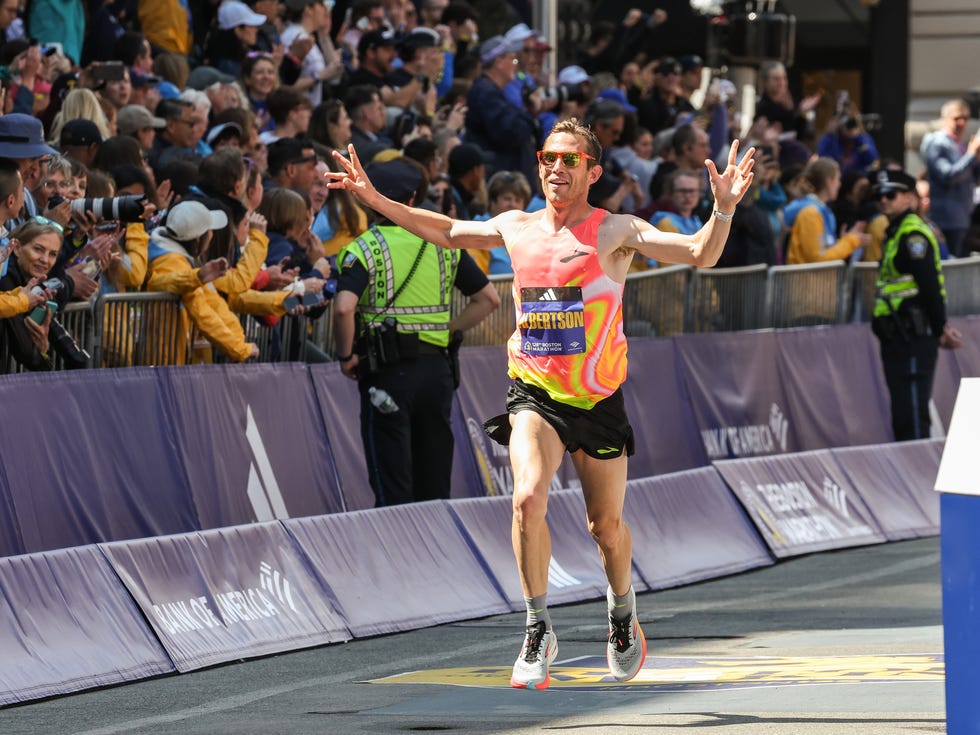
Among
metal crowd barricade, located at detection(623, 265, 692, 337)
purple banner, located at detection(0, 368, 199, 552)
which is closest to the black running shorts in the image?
purple banner, located at detection(0, 368, 199, 552)

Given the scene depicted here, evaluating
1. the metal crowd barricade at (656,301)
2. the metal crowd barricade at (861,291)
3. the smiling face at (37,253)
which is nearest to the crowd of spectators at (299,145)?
the smiling face at (37,253)

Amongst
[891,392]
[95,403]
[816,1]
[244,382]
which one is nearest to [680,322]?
[891,392]

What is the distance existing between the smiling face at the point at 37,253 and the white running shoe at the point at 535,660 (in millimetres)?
3366

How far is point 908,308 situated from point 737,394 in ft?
5.03

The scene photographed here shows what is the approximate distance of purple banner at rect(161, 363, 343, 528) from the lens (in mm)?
10703

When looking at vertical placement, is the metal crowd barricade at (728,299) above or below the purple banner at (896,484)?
above

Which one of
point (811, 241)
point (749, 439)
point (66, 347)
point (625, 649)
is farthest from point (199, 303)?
point (811, 241)

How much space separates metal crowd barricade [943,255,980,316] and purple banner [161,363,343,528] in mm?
9266

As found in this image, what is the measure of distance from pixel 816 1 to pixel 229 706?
26.2 metres

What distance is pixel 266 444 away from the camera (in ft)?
37.2

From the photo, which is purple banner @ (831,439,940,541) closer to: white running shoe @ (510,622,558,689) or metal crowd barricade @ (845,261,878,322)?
metal crowd barricade @ (845,261,878,322)

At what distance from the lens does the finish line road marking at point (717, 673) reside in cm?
844

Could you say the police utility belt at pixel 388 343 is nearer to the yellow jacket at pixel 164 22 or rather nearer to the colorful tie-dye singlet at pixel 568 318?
the colorful tie-dye singlet at pixel 568 318

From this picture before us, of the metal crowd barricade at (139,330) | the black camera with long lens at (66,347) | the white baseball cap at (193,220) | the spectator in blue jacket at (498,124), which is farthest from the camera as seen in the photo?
the spectator in blue jacket at (498,124)
